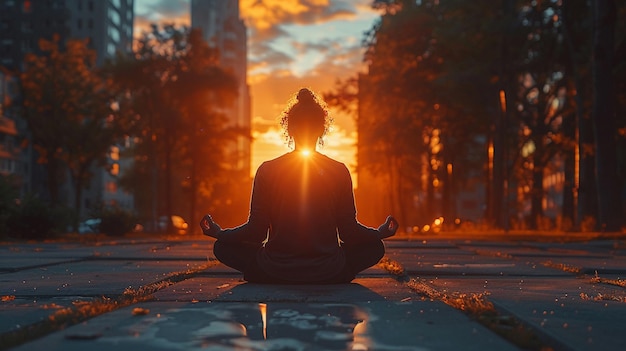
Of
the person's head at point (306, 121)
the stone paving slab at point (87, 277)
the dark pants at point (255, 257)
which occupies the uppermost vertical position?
the person's head at point (306, 121)

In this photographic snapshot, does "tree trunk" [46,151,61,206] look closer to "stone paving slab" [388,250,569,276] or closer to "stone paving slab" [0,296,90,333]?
"stone paving slab" [388,250,569,276]

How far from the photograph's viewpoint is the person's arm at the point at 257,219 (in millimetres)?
7512

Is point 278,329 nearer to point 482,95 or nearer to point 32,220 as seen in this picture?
point 32,220

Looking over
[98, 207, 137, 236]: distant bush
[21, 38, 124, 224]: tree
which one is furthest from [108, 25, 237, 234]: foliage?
[98, 207, 137, 236]: distant bush

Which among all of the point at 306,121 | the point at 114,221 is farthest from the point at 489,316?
the point at 114,221

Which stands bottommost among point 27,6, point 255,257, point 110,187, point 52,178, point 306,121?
point 255,257

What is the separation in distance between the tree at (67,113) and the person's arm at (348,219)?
37116mm

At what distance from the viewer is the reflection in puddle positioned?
13.6ft

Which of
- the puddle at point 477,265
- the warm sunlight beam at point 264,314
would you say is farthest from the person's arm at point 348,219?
the puddle at point 477,265

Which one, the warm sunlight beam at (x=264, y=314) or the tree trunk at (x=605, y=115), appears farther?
the tree trunk at (x=605, y=115)

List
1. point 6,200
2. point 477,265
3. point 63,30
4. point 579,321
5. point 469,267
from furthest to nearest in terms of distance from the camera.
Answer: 1. point 63,30
2. point 6,200
3. point 477,265
4. point 469,267
5. point 579,321

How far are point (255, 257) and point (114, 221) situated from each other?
2177 cm

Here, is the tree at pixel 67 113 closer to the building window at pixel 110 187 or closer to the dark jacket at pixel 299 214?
the dark jacket at pixel 299 214

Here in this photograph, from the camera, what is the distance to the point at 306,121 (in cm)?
770
